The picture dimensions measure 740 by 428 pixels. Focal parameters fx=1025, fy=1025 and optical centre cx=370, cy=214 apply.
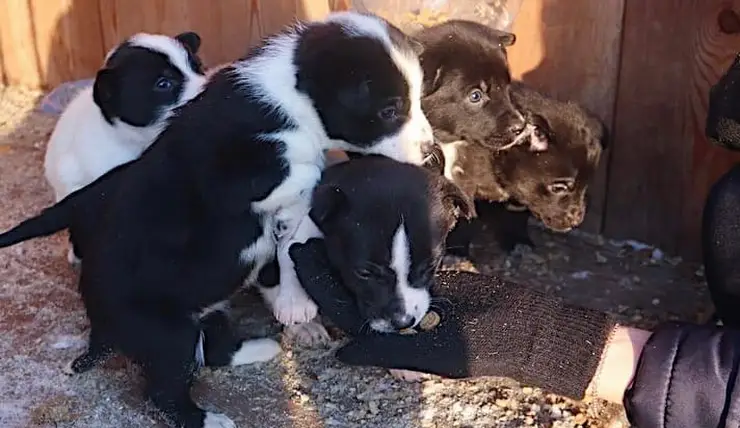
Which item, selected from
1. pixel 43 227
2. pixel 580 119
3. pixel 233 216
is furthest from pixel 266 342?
pixel 580 119

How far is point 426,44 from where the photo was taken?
2727mm

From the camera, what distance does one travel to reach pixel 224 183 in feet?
7.52

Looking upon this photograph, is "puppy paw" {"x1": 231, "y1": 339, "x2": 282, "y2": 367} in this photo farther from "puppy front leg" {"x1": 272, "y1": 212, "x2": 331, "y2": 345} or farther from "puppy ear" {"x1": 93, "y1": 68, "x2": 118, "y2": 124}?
"puppy ear" {"x1": 93, "y1": 68, "x2": 118, "y2": 124}

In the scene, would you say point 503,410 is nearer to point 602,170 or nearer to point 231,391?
point 231,391

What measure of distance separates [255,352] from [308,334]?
162 mm

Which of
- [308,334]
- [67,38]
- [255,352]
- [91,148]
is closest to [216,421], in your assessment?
[255,352]

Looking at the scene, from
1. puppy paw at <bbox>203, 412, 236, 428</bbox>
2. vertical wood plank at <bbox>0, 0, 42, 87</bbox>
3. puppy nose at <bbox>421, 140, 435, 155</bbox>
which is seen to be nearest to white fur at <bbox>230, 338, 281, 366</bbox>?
puppy paw at <bbox>203, 412, 236, 428</bbox>

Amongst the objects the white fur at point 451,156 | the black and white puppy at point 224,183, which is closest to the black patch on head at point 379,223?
the black and white puppy at point 224,183

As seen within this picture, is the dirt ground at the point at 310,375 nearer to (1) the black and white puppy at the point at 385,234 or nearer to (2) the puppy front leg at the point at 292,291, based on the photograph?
(2) the puppy front leg at the point at 292,291

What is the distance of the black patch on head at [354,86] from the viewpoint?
2.32 meters

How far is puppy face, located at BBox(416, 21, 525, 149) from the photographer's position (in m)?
2.71

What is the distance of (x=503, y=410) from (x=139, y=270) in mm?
915

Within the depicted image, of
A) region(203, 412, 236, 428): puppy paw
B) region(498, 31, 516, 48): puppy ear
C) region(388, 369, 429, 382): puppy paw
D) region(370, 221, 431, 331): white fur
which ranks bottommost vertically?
region(388, 369, 429, 382): puppy paw

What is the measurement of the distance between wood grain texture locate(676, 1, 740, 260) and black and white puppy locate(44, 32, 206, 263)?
1.38 m
